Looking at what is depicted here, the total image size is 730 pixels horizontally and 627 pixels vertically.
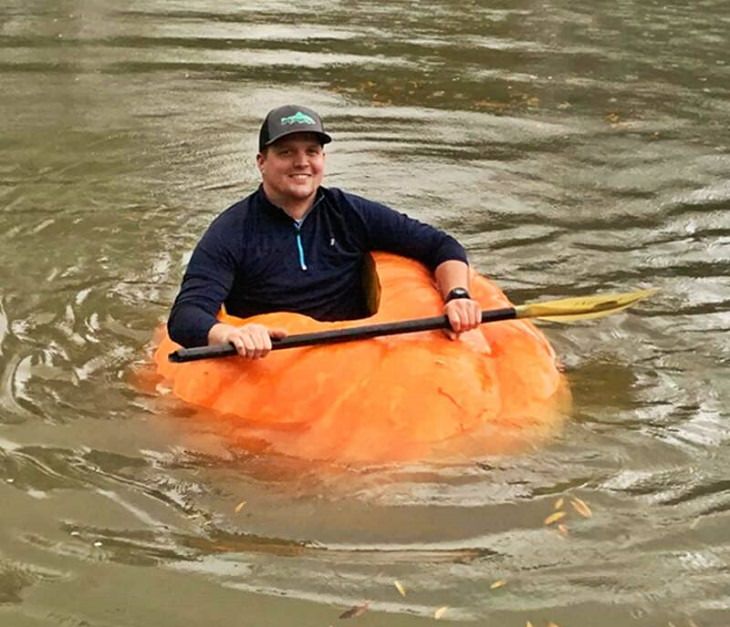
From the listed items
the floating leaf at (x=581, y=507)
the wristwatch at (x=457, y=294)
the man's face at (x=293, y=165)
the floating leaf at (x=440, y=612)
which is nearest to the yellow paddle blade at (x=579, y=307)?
the wristwatch at (x=457, y=294)

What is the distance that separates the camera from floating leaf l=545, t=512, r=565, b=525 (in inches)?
158

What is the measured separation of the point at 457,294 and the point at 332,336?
570mm

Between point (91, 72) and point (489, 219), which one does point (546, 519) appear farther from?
point (91, 72)

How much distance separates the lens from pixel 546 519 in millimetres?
4035

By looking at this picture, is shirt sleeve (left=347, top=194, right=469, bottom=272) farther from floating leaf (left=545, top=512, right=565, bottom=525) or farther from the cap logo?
floating leaf (left=545, top=512, right=565, bottom=525)

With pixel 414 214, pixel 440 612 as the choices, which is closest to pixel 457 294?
pixel 440 612

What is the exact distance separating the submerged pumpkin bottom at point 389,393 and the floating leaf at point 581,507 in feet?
1.10

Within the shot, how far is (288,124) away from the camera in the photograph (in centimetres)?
460

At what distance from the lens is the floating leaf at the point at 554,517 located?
158 inches

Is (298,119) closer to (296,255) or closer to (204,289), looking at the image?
(296,255)

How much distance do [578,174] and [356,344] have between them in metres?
4.29

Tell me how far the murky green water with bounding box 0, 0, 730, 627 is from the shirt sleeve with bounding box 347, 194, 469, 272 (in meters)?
0.90

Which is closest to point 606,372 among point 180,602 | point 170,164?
point 180,602

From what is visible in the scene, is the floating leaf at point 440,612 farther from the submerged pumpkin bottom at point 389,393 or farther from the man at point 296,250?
the man at point 296,250
